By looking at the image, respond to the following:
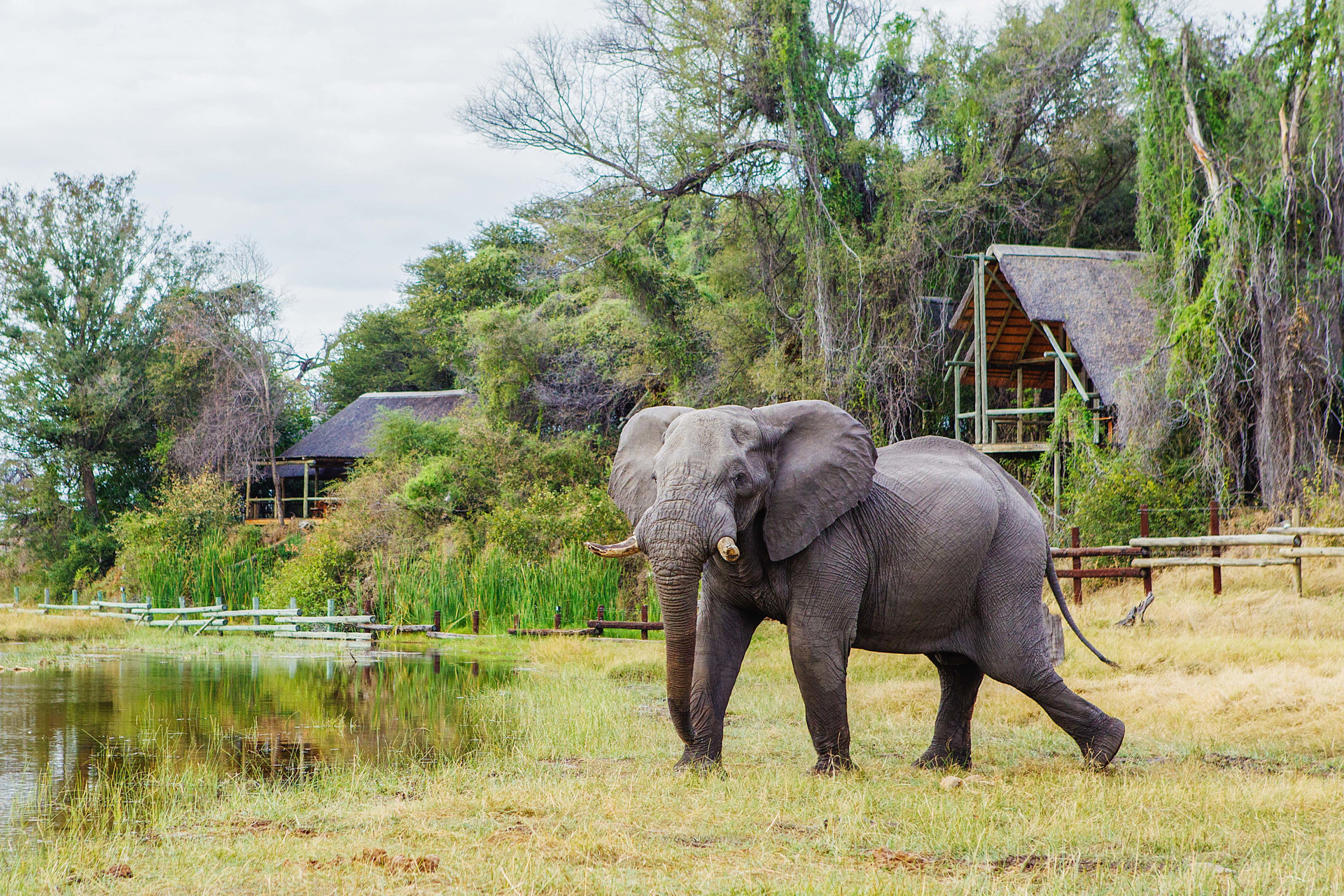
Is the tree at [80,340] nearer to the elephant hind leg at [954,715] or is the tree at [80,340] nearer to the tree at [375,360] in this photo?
the tree at [375,360]

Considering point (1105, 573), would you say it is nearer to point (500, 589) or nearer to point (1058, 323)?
point (1058, 323)

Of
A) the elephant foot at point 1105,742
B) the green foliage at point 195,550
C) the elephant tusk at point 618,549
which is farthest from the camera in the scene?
the green foliage at point 195,550

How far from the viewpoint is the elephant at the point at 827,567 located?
21.6ft

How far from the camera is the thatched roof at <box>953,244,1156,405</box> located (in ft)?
66.2

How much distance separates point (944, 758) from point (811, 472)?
6.64ft

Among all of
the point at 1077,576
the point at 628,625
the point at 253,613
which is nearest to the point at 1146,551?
the point at 1077,576

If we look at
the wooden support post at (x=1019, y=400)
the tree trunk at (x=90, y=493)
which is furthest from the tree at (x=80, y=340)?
the wooden support post at (x=1019, y=400)

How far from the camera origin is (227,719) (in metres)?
11.5

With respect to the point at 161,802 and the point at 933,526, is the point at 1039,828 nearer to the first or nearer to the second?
the point at 933,526

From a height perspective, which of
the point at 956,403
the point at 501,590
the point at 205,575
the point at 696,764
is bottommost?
the point at 205,575

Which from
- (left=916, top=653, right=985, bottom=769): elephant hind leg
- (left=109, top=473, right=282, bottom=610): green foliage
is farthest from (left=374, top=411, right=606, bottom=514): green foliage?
(left=916, top=653, right=985, bottom=769): elephant hind leg

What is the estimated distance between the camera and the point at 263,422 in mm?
36844

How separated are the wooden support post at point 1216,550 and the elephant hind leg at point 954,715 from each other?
9.25 m

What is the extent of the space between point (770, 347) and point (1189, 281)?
8.62m
